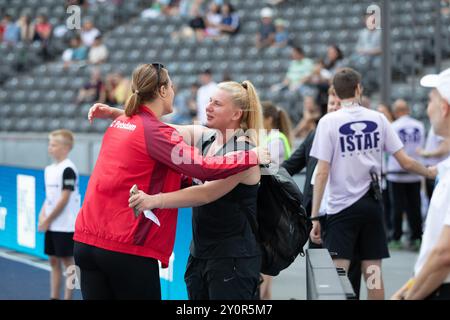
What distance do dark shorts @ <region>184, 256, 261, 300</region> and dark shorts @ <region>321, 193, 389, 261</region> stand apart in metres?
1.91

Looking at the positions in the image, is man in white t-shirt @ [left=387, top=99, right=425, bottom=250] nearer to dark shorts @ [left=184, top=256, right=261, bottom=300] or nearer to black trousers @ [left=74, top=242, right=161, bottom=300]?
dark shorts @ [left=184, top=256, right=261, bottom=300]

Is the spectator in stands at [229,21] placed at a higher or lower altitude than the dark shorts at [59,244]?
higher

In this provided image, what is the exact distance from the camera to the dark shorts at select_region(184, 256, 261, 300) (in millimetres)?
4426

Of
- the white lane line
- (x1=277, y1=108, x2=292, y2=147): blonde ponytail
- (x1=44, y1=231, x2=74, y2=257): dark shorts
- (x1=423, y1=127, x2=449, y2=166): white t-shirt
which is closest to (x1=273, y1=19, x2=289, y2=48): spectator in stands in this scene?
(x1=423, y1=127, x2=449, y2=166): white t-shirt

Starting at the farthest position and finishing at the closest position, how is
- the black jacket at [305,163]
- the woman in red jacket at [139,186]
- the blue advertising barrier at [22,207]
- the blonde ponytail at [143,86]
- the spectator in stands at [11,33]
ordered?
the spectator in stands at [11,33], the blue advertising barrier at [22,207], the black jacket at [305,163], the blonde ponytail at [143,86], the woman in red jacket at [139,186]

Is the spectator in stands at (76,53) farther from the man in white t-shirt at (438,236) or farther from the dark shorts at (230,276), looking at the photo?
the man in white t-shirt at (438,236)

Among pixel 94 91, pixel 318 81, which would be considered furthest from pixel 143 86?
pixel 94 91

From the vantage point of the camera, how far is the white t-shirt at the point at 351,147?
20.5 feet

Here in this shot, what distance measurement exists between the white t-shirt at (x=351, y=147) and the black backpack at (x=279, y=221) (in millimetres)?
1655

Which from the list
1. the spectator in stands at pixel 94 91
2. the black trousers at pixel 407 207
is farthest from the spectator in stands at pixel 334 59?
the spectator in stands at pixel 94 91

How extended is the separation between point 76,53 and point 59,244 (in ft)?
41.5
